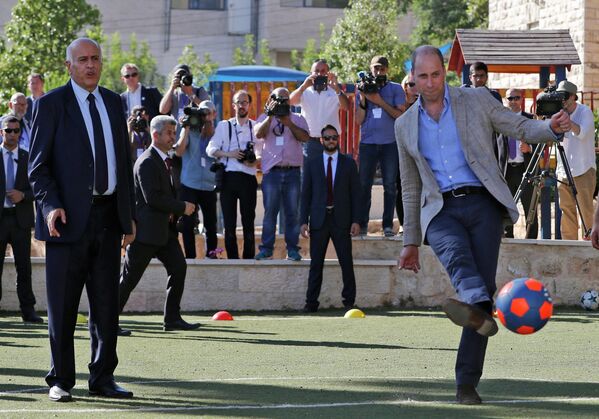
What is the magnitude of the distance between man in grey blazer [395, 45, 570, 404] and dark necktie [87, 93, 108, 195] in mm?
1991

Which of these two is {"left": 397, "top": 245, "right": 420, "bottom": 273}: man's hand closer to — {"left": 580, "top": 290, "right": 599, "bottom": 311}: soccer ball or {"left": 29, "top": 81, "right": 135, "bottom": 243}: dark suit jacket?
{"left": 29, "top": 81, "right": 135, "bottom": 243}: dark suit jacket

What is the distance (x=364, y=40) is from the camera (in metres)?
48.6

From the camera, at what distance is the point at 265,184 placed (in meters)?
16.9

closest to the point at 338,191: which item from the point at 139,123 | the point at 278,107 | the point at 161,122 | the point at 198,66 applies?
the point at 278,107

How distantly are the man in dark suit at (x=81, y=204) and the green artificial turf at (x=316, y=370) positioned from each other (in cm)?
40

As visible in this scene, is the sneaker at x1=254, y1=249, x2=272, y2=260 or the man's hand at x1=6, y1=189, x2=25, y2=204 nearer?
the man's hand at x1=6, y1=189, x2=25, y2=204

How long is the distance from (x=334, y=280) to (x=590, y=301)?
3.27 meters

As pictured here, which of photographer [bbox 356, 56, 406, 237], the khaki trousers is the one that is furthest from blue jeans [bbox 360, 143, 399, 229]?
the khaki trousers

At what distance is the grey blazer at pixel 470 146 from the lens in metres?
8.11

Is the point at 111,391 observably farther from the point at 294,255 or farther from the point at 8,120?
the point at 294,255

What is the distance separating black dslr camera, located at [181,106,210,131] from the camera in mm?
16672

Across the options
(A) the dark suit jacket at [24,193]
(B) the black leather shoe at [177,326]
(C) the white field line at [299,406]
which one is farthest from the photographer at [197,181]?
(C) the white field line at [299,406]

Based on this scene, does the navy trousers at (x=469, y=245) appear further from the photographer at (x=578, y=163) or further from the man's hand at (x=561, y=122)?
the photographer at (x=578, y=163)

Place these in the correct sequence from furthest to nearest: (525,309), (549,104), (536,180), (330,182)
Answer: (536,180), (330,182), (549,104), (525,309)
